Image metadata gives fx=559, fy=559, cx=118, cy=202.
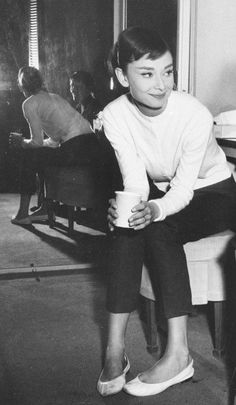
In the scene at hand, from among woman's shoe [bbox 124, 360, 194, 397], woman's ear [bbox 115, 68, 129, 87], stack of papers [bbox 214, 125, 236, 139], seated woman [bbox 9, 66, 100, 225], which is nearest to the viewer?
woman's shoe [bbox 124, 360, 194, 397]

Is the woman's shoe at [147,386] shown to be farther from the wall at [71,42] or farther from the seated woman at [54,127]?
the wall at [71,42]

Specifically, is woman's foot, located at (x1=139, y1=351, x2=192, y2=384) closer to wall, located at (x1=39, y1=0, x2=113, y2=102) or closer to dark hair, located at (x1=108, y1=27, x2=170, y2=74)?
dark hair, located at (x1=108, y1=27, x2=170, y2=74)

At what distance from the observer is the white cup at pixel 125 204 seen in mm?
1620

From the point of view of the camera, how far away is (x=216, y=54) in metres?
3.18

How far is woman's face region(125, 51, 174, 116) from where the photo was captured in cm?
177

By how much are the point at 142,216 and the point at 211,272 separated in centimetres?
50

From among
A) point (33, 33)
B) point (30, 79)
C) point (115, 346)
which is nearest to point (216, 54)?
point (30, 79)

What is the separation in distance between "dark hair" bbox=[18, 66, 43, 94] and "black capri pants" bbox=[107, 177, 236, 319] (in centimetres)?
239

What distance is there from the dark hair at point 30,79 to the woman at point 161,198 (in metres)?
2.17

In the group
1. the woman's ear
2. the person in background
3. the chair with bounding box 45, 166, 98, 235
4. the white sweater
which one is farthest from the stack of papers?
the person in background

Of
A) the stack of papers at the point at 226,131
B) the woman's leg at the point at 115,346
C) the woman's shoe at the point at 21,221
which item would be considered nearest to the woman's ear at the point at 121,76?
the stack of papers at the point at 226,131

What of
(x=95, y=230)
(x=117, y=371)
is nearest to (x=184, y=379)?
(x=117, y=371)

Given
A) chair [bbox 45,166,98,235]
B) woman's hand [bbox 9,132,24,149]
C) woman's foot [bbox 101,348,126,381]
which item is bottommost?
chair [bbox 45,166,98,235]

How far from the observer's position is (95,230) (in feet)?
13.9
